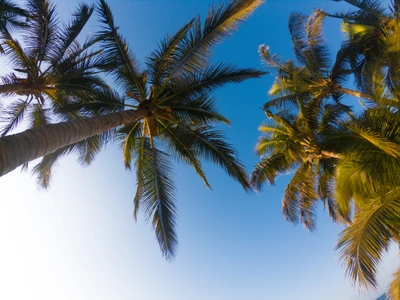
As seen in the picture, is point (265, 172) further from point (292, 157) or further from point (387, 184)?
point (387, 184)

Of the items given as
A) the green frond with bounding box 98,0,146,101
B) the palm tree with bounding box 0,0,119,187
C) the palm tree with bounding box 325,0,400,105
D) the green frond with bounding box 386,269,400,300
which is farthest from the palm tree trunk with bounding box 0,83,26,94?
the green frond with bounding box 386,269,400,300

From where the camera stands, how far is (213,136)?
838 cm

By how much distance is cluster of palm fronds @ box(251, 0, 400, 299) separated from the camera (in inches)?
216

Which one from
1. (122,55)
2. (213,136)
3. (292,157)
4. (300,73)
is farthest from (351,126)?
(300,73)

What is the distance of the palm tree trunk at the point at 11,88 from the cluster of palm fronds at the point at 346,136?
29.3 feet

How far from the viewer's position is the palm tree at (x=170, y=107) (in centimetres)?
735

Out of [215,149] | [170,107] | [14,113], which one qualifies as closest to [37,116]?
[14,113]

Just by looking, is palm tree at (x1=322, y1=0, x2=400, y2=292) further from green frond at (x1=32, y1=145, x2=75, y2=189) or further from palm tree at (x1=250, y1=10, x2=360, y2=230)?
green frond at (x1=32, y1=145, x2=75, y2=189)

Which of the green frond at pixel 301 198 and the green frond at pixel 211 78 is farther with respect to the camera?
the green frond at pixel 301 198

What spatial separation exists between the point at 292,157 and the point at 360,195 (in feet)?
14.2

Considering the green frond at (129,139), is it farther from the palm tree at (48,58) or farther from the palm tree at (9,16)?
the palm tree at (9,16)

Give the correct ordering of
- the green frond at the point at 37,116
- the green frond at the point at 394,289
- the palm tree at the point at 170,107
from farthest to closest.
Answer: the green frond at the point at 37,116
the palm tree at the point at 170,107
the green frond at the point at 394,289

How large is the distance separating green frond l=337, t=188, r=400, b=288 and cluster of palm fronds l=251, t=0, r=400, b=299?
0.02m

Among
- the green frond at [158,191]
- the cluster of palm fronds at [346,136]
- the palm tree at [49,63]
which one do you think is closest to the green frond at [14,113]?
the palm tree at [49,63]
